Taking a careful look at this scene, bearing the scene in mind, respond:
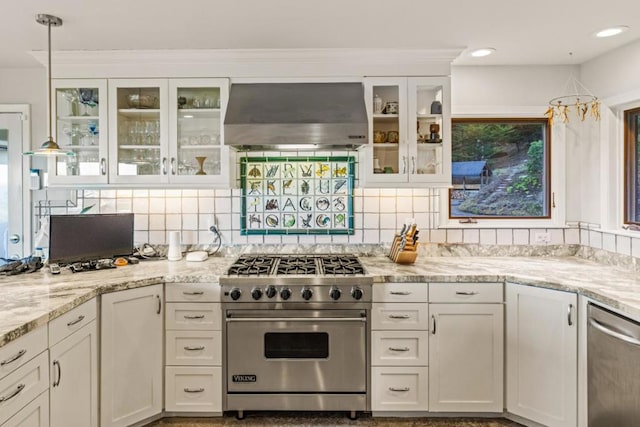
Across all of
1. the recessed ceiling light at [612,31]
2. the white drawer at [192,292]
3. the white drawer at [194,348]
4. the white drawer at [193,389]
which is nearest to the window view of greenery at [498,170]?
the recessed ceiling light at [612,31]

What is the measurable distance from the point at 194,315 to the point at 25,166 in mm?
1916

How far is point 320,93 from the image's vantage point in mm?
2805

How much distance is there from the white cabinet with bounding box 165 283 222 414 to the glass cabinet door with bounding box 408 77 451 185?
64.5 inches

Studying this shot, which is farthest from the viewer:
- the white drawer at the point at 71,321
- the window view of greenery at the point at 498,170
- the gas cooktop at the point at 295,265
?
the window view of greenery at the point at 498,170

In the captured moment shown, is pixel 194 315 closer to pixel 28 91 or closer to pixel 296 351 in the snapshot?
pixel 296 351

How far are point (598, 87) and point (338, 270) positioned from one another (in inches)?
93.5

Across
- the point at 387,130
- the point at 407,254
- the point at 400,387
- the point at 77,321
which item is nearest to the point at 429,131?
the point at 387,130

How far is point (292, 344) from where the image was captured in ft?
8.27

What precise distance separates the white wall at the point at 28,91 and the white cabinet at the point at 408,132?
252 centimetres

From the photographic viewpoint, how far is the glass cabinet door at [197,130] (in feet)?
9.35

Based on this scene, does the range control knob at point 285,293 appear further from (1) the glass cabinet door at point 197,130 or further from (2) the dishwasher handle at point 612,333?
(2) the dishwasher handle at point 612,333

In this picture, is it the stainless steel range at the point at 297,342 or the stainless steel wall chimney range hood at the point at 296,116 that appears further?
the stainless steel wall chimney range hood at the point at 296,116

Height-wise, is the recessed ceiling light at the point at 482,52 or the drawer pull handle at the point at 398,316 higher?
the recessed ceiling light at the point at 482,52

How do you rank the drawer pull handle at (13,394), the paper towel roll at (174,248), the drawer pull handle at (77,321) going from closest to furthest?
the drawer pull handle at (13,394) → the drawer pull handle at (77,321) → the paper towel roll at (174,248)
